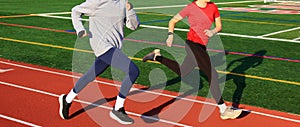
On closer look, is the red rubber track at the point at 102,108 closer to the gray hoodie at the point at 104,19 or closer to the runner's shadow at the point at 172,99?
the runner's shadow at the point at 172,99

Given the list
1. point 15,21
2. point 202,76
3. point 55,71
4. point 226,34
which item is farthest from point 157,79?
point 15,21

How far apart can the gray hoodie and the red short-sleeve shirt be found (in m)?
1.01

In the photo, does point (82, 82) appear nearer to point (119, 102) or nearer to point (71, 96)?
point (71, 96)

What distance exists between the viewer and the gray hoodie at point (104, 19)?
568 cm

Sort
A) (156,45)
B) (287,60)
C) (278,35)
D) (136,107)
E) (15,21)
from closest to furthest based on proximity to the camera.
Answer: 1. (136,107)
2. (287,60)
3. (156,45)
4. (278,35)
5. (15,21)

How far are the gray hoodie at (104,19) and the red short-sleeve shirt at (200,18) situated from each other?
1.01 m

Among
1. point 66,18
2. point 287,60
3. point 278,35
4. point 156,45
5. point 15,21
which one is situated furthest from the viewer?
point 66,18

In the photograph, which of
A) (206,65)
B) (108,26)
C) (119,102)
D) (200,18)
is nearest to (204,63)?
(206,65)

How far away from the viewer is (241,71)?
31.8 feet

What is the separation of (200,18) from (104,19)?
1.51 m

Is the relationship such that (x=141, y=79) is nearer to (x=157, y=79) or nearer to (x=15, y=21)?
(x=157, y=79)

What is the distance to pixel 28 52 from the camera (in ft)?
36.7

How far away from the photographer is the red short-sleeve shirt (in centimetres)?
639

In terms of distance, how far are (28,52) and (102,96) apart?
14.5 feet
